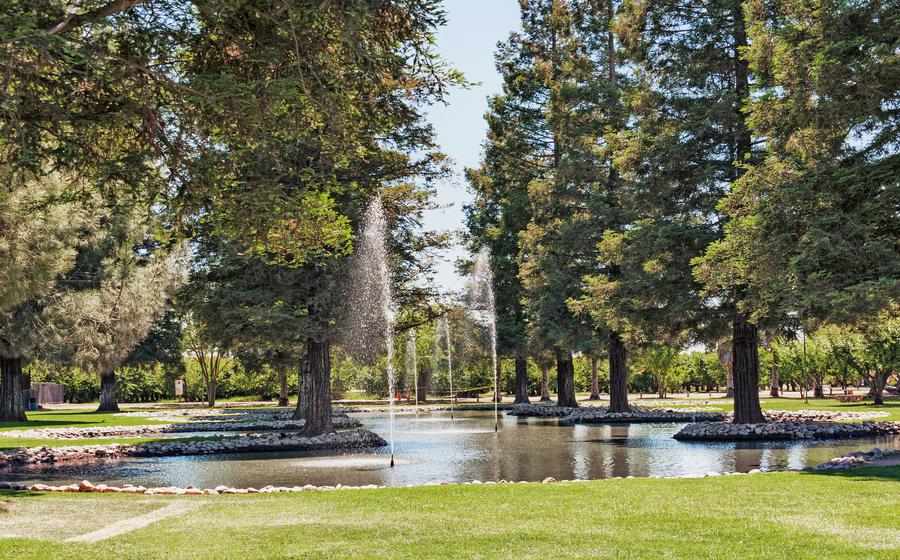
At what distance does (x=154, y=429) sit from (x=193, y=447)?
7.70m

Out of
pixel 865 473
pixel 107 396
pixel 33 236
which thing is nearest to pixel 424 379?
pixel 107 396

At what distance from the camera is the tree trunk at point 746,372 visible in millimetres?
21234

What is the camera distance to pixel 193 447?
1959 cm

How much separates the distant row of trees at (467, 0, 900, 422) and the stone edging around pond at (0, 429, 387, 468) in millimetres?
8786

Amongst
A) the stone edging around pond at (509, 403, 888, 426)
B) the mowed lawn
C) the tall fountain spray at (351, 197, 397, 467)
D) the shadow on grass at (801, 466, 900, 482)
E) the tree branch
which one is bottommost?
the stone edging around pond at (509, 403, 888, 426)

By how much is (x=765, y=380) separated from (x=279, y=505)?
5664 centimetres

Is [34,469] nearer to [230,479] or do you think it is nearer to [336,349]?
[230,479]

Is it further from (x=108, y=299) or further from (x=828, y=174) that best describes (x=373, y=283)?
(x=828, y=174)

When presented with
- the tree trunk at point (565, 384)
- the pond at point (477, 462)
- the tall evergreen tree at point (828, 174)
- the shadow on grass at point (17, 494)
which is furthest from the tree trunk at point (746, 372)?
the shadow on grass at point (17, 494)

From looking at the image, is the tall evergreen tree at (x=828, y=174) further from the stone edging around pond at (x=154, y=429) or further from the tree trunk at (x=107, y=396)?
the tree trunk at (x=107, y=396)

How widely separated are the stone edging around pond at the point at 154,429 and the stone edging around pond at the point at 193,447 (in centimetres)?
444

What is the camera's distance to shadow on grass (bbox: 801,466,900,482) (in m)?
11.0

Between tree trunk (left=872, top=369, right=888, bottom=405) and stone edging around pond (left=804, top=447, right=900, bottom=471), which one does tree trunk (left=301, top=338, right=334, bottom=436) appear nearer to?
stone edging around pond (left=804, top=447, right=900, bottom=471)

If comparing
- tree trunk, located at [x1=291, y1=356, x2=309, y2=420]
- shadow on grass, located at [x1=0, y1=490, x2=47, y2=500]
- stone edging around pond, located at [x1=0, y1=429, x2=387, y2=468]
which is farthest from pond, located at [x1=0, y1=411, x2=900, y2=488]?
tree trunk, located at [x1=291, y1=356, x2=309, y2=420]
